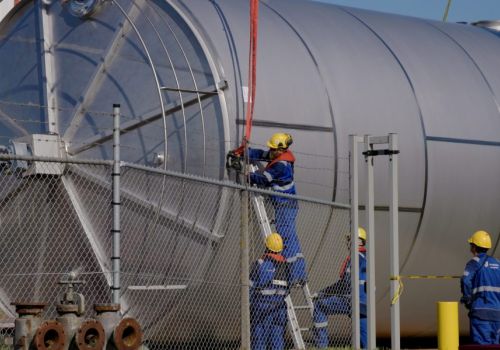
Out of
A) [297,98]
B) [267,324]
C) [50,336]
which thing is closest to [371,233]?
[267,324]

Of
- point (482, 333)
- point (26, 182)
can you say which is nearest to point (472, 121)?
point (482, 333)

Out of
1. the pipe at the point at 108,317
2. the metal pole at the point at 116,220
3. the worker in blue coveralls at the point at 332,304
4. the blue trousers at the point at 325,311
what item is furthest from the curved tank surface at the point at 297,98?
the pipe at the point at 108,317

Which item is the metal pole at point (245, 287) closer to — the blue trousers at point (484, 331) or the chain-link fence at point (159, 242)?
the chain-link fence at point (159, 242)

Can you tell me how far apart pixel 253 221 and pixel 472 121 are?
3.68 metres

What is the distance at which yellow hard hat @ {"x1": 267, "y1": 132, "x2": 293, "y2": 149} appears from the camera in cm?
1191

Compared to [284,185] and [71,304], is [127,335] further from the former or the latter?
[284,185]


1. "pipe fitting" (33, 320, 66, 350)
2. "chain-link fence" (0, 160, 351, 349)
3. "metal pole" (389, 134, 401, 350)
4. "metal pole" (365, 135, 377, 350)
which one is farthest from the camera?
"chain-link fence" (0, 160, 351, 349)

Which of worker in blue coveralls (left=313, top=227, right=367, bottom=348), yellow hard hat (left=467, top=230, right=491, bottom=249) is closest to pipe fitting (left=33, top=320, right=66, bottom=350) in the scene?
worker in blue coveralls (left=313, top=227, right=367, bottom=348)

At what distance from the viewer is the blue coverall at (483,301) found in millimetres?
12578

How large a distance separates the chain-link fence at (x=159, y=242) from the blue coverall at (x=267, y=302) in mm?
13

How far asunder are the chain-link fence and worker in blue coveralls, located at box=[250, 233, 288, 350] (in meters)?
0.01

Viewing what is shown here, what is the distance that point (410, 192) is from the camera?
13438 mm

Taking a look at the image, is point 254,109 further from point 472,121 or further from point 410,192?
point 472,121

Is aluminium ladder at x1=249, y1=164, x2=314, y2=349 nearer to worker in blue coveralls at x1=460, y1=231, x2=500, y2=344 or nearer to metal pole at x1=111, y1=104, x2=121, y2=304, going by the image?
worker in blue coveralls at x1=460, y1=231, x2=500, y2=344
